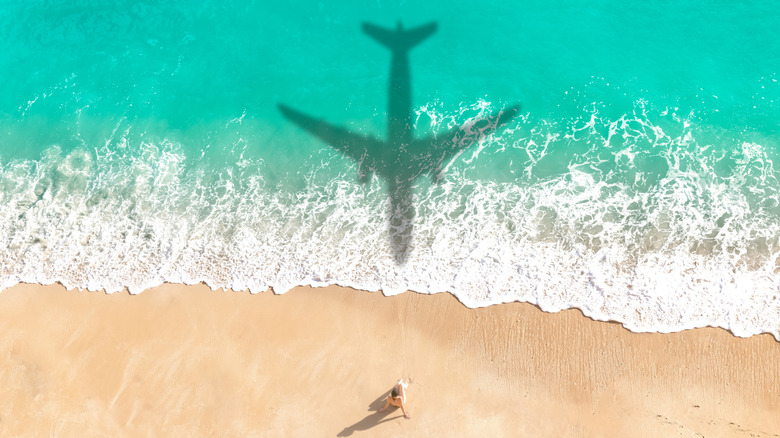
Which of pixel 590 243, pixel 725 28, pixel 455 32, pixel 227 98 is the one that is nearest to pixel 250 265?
pixel 227 98

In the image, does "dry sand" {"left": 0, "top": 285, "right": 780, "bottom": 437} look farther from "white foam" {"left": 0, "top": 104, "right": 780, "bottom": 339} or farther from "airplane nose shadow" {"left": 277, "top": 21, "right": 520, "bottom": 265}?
"airplane nose shadow" {"left": 277, "top": 21, "right": 520, "bottom": 265}

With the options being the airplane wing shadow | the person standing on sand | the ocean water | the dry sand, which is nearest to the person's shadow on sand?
the dry sand

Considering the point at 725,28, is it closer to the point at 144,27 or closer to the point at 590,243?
the point at 590,243

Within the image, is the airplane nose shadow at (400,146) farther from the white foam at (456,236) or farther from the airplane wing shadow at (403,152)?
the white foam at (456,236)

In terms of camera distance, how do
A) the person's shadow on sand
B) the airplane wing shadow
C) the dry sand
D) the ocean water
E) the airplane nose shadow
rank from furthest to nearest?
1. the airplane wing shadow
2. the airplane nose shadow
3. the ocean water
4. the person's shadow on sand
5. the dry sand

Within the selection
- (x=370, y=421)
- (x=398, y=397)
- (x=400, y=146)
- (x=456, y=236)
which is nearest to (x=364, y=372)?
(x=370, y=421)

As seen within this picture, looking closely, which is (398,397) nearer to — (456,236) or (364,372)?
(364,372)
